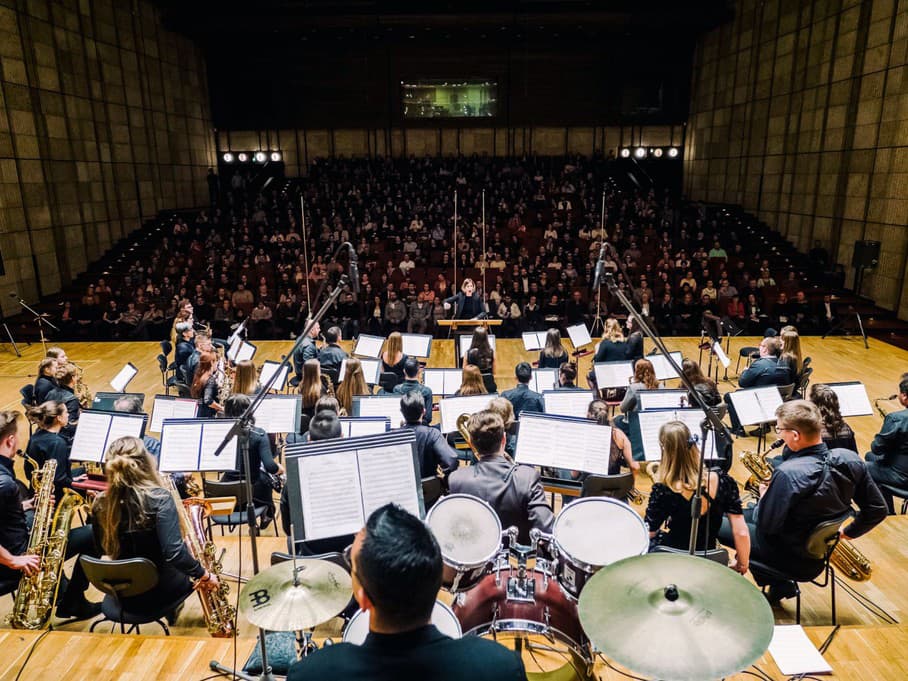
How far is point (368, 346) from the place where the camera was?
27.1ft

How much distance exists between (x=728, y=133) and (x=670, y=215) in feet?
12.6

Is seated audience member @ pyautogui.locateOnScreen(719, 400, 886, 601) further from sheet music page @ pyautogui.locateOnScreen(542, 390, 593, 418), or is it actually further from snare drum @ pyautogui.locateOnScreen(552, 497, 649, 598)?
sheet music page @ pyautogui.locateOnScreen(542, 390, 593, 418)

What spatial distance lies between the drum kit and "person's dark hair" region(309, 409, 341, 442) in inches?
58.2

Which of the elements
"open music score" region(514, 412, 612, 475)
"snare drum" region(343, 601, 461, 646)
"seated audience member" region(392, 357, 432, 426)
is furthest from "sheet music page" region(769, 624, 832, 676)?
"seated audience member" region(392, 357, 432, 426)

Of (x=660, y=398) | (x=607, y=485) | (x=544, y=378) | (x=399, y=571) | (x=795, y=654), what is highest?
(x=399, y=571)

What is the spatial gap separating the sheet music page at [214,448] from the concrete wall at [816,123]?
13.2 meters

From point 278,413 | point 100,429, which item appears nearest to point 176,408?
point 100,429

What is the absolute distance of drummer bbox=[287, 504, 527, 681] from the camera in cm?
150

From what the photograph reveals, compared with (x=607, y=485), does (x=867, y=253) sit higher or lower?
higher

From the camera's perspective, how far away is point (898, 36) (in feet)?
39.8

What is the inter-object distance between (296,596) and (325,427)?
6.56ft

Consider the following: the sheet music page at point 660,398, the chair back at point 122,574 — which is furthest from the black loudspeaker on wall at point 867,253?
the chair back at point 122,574

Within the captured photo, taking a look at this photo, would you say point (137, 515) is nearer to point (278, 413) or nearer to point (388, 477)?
point (388, 477)

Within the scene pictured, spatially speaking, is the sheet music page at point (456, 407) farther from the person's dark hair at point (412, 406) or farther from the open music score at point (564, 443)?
the open music score at point (564, 443)
